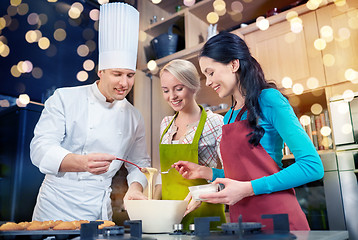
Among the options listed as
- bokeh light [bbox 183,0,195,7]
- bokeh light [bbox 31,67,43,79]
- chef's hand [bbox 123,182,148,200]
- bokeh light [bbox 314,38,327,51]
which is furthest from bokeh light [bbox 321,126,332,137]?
bokeh light [bbox 31,67,43,79]

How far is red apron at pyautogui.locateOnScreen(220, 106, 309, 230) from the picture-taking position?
40.6 inches

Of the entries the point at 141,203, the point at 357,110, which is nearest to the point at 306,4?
the point at 357,110

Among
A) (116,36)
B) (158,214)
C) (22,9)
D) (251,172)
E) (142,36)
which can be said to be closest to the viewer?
(158,214)

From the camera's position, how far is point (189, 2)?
307 cm

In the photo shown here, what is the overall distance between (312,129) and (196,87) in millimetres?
1073

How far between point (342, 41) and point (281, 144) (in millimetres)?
1306

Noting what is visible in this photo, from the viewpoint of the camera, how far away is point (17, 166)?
2543 millimetres

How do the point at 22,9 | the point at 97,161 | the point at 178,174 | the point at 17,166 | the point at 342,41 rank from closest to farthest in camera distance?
the point at 97,161 < the point at 178,174 < the point at 342,41 < the point at 17,166 < the point at 22,9

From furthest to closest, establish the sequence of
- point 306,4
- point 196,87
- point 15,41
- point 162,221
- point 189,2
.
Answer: point 189,2 → point 15,41 → point 306,4 → point 196,87 → point 162,221

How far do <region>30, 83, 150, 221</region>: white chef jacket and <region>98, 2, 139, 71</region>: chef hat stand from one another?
7.5 inches

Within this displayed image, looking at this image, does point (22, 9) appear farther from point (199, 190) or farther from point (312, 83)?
point (199, 190)

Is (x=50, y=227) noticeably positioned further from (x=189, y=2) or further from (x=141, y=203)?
(x=189, y=2)

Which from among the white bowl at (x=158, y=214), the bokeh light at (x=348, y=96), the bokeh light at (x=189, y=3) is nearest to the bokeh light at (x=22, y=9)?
the bokeh light at (x=189, y=3)

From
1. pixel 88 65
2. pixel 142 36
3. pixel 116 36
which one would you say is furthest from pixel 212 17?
pixel 116 36
